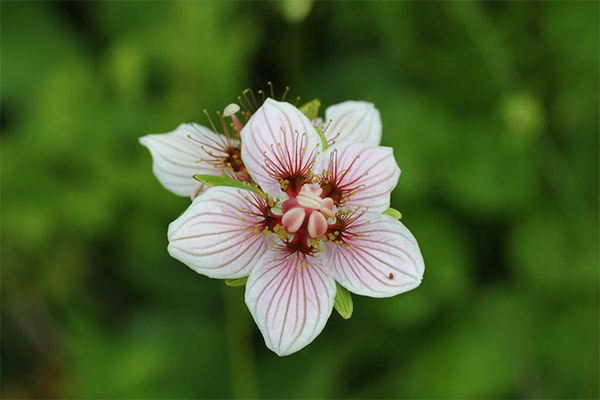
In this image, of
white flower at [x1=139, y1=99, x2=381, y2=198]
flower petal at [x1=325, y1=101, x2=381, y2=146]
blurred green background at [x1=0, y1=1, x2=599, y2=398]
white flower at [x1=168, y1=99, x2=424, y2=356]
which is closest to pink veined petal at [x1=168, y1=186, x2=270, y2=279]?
white flower at [x1=168, y1=99, x2=424, y2=356]

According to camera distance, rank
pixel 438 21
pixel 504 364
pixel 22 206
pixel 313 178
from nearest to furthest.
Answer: pixel 313 178 < pixel 22 206 < pixel 504 364 < pixel 438 21

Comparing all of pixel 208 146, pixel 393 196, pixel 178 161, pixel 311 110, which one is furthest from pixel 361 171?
pixel 393 196

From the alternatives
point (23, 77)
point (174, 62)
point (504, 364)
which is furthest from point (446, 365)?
point (23, 77)

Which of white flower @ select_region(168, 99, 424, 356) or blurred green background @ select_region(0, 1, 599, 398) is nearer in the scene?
white flower @ select_region(168, 99, 424, 356)

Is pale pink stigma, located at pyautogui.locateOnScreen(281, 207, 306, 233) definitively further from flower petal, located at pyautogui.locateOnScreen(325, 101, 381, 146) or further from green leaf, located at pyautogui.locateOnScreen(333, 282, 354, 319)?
flower petal, located at pyautogui.locateOnScreen(325, 101, 381, 146)

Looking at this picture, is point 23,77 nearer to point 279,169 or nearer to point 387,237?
point 279,169

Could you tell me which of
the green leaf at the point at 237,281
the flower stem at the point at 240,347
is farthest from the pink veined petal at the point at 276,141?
the flower stem at the point at 240,347
